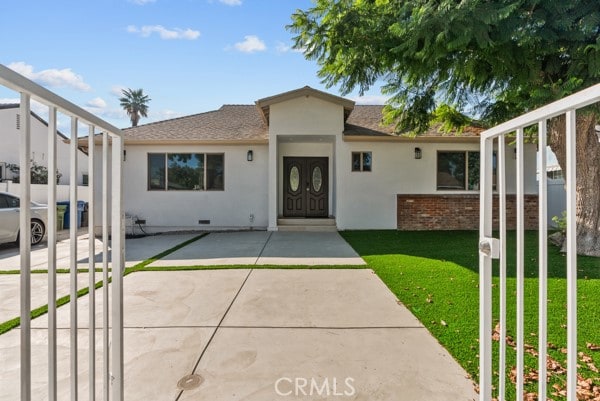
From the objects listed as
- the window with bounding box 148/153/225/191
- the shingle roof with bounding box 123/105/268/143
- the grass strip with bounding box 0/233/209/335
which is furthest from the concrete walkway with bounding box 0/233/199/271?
the shingle roof with bounding box 123/105/268/143

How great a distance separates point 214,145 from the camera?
10.8 metres

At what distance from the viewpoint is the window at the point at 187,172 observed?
35.6 feet

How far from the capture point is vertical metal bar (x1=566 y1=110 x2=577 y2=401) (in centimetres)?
111

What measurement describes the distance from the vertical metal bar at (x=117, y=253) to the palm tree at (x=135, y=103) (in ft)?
137

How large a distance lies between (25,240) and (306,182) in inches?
427

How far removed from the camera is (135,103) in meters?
38.4

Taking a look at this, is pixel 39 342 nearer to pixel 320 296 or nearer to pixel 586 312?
pixel 320 296

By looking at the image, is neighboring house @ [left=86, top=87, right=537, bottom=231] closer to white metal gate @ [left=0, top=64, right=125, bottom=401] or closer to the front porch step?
the front porch step

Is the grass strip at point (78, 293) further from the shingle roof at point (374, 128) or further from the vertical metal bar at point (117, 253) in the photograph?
the shingle roof at point (374, 128)

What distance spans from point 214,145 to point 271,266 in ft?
20.9

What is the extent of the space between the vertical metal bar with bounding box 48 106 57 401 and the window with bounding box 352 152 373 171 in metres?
9.68

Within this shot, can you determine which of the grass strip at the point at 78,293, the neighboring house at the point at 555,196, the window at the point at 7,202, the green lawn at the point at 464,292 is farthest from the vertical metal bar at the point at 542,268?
the neighboring house at the point at 555,196

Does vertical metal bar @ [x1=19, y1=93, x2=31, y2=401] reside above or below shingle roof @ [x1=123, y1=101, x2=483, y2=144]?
below

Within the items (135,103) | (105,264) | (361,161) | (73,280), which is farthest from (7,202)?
(135,103)
